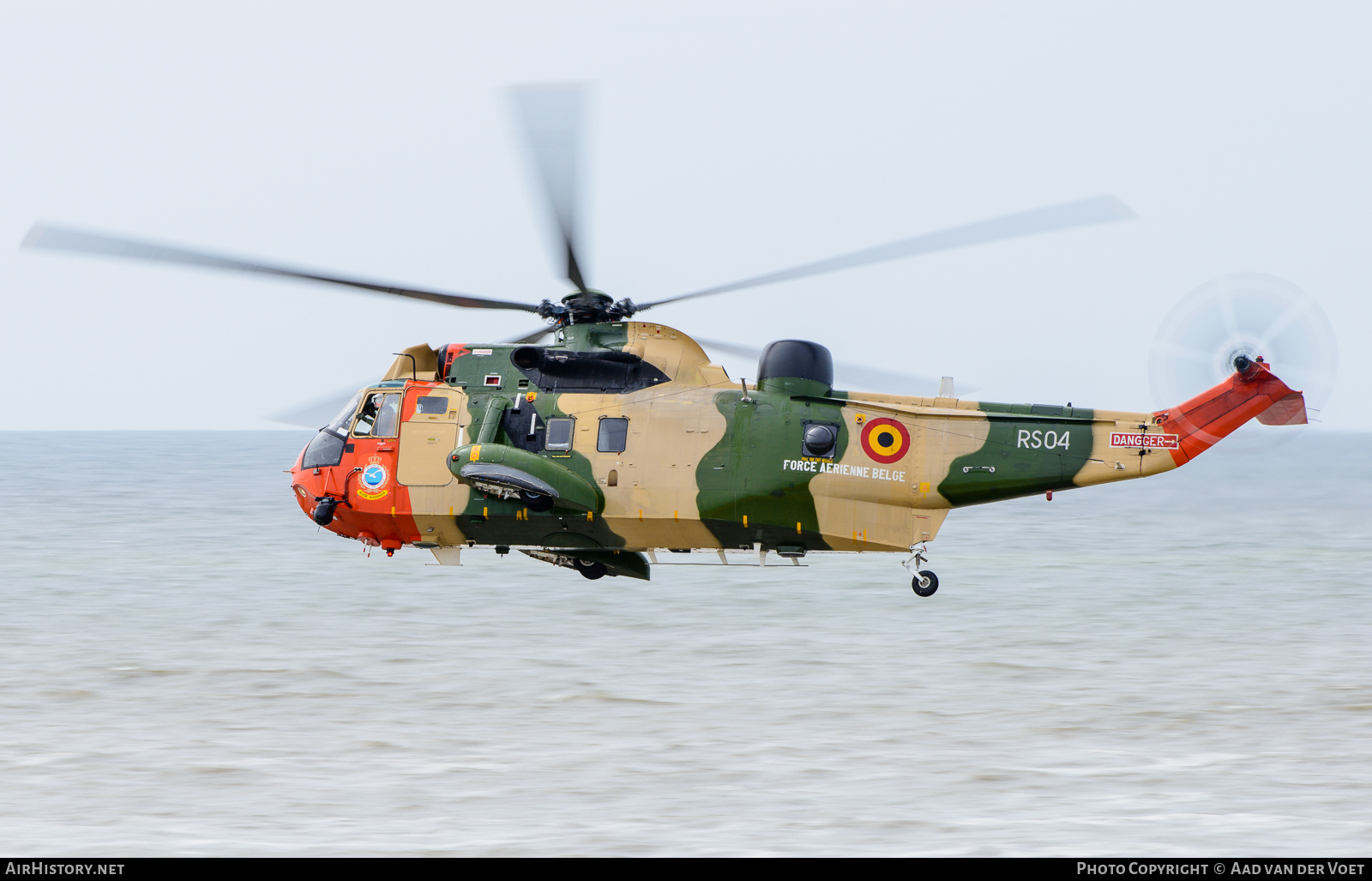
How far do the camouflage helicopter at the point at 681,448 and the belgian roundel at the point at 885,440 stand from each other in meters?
0.02

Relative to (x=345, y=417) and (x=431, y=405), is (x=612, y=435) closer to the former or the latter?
(x=431, y=405)

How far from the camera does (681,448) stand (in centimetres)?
1576

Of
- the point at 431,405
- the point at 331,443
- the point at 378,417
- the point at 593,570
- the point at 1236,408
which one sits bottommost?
the point at 593,570

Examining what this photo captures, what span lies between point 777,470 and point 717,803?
20.2 feet

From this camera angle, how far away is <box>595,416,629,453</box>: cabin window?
52.1 feet

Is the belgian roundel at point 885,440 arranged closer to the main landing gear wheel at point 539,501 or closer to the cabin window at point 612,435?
the cabin window at point 612,435

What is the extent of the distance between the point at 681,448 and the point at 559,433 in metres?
1.58

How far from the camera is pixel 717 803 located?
1002cm

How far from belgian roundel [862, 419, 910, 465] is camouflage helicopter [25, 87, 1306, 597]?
24 mm

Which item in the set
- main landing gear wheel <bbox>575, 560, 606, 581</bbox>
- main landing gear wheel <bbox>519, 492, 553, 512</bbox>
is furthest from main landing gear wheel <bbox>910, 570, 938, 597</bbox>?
main landing gear wheel <bbox>519, 492, 553, 512</bbox>

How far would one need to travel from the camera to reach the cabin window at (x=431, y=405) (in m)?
16.5

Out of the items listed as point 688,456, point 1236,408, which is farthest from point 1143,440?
point 688,456
